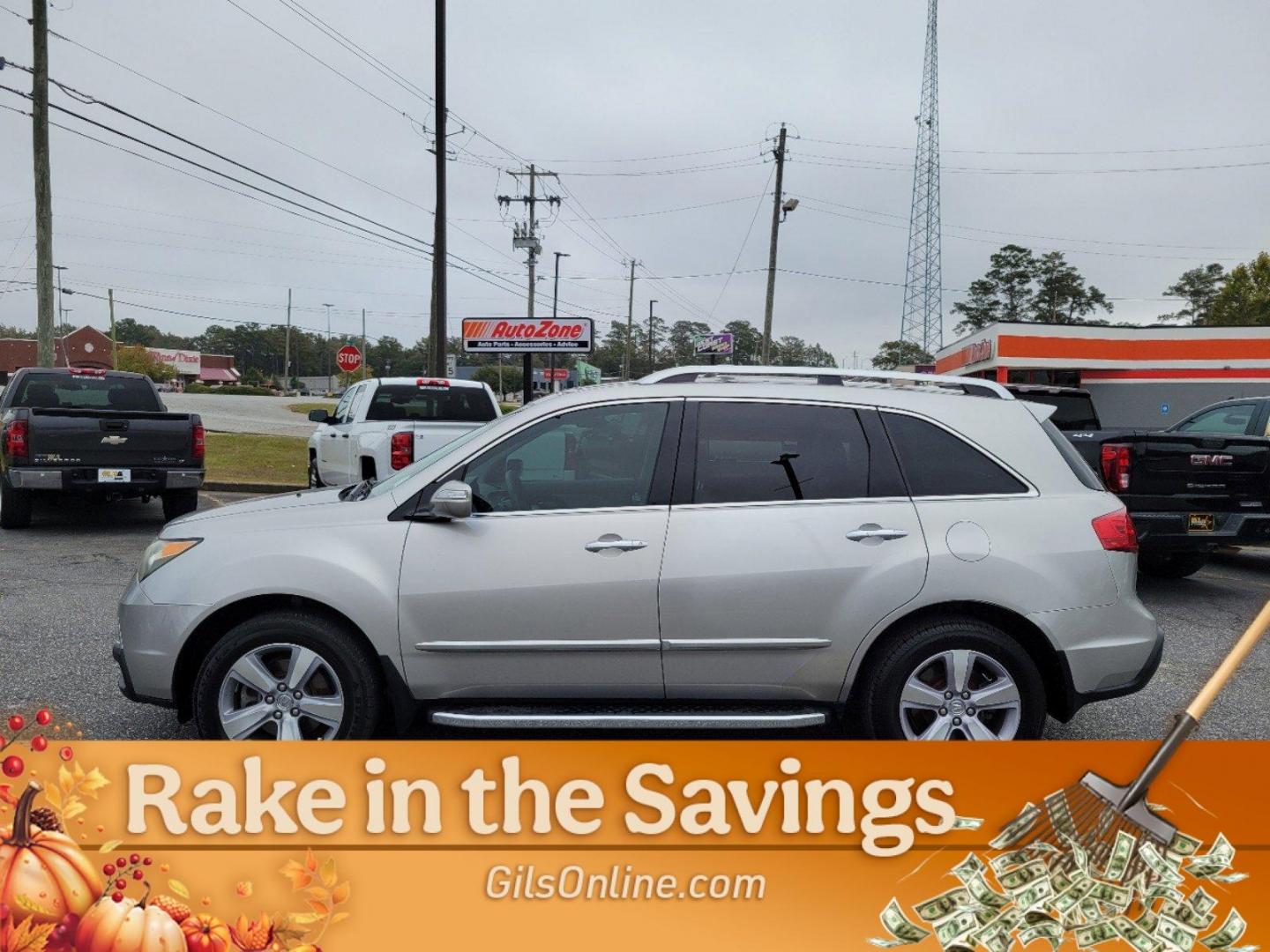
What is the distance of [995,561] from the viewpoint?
3783mm

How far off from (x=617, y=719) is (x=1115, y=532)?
84.1 inches

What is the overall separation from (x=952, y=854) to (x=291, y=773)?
2205 millimetres

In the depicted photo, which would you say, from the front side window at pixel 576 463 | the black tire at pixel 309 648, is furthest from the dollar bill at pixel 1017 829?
the black tire at pixel 309 648

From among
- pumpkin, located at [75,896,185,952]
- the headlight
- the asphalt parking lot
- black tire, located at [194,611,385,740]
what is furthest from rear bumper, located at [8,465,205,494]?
pumpkin, located at [75,896,185,952]

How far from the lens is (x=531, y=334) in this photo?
22.9 m

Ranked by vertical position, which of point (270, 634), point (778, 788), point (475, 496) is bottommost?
point (778, 788)

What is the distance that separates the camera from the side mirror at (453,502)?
3730 millimetres

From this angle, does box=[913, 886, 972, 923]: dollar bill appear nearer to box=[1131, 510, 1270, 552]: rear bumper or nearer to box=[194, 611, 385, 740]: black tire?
box=[194, 611, 385, 740]: black tire

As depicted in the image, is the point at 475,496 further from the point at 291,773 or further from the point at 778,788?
the point at 778,788

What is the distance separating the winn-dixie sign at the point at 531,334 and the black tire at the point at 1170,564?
15.5 meters

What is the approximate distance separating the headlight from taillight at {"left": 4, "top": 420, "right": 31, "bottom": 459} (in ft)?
22.0

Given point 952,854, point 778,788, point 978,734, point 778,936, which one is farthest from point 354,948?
point 978,734

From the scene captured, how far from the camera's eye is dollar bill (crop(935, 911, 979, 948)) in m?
2.71

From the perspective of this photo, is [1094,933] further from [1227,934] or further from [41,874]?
[41,874]
